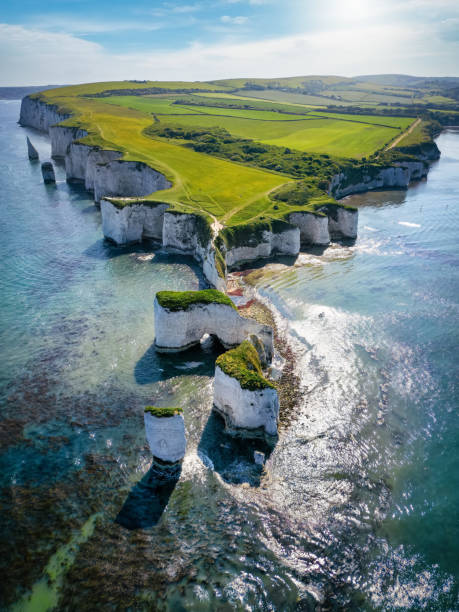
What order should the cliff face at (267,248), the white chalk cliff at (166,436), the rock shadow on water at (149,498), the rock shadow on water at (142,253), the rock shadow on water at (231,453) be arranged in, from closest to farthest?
the rock shadow on water at (149,498), the white chalk cliff at (166,436), the rock shadow on water at (231,453), the cliff face at (267,248), the rock shadow on water at (142,253)

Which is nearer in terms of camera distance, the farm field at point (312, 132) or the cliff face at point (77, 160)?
the cliff face at point (77, 160)

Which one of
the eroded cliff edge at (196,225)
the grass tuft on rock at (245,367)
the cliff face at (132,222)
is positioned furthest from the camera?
the cliff face at (132,222)

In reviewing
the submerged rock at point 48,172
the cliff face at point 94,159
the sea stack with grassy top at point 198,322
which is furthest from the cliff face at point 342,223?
the submerged rock at point 48,172

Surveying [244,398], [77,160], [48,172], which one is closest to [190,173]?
[77,160]

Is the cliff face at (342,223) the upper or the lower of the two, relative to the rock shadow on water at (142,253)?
upper

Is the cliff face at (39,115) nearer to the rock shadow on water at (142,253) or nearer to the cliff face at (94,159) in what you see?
the cliff face at (94,159)

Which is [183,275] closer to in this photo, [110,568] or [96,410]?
[96,410]

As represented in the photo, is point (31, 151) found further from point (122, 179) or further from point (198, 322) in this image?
point (198, 322)
